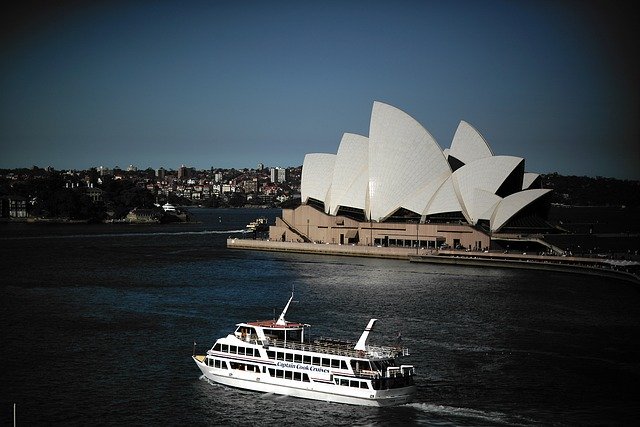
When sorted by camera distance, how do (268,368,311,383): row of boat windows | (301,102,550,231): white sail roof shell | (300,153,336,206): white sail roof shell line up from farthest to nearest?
(300,153,336,206): white sail roof shell → (301,102,550,231): white sail roof shell → (268,368,311,383): row of boat windows

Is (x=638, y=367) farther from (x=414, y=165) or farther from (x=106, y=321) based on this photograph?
(x=414, y=165)

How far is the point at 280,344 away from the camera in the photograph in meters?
22.4

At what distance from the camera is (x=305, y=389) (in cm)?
2141

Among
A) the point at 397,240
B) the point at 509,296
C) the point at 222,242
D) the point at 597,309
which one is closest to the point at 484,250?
the point at 397,240

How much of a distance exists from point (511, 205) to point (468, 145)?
30.9 feet

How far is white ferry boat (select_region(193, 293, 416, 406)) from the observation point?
2070 centimetres

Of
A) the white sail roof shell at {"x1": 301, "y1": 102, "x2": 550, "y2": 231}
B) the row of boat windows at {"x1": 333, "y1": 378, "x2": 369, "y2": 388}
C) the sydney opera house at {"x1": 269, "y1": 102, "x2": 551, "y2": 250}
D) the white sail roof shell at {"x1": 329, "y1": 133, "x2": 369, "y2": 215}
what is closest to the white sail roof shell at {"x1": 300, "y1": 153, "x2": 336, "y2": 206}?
the sydney opera house at {"x1": 269, "y1": 102, "x2": 551, "y2": 250}

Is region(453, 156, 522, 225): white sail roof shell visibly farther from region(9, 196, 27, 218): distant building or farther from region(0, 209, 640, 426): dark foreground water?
region(9, 196, 27, 218): distant building

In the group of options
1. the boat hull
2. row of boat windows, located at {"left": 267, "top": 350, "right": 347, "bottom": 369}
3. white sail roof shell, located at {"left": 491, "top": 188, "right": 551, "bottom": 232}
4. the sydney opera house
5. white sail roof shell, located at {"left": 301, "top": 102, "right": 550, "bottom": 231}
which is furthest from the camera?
white sail roof shell, located at {"left": 301, "top": 102, "right": 550, "bottom": 231}

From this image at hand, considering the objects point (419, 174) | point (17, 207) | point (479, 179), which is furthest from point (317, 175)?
point (17, 207)

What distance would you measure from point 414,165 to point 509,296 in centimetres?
2566

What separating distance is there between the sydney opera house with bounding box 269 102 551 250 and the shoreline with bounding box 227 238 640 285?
229 centimetres

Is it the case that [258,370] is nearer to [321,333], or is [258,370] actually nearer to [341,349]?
[341,349]

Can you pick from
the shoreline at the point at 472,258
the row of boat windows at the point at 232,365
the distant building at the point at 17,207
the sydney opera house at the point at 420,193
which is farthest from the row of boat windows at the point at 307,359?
the distant building at the point at 17,207
